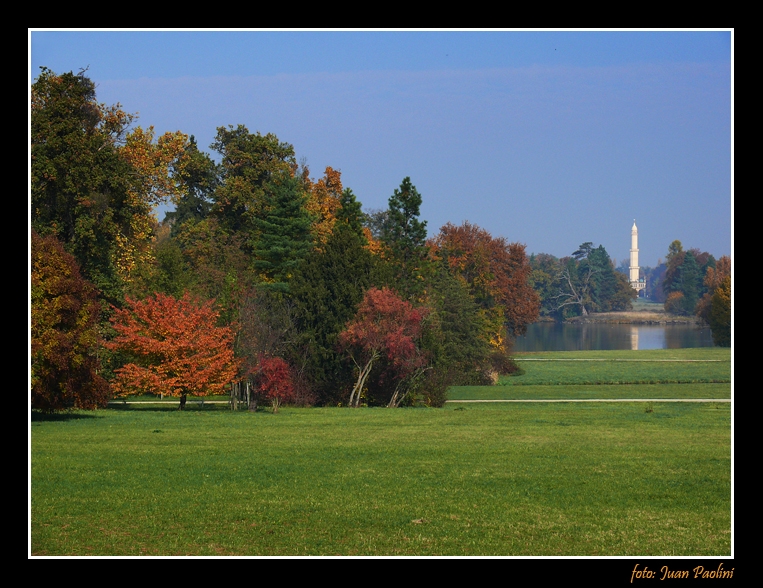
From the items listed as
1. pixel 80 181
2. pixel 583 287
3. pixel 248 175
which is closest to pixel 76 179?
pixel 80 181

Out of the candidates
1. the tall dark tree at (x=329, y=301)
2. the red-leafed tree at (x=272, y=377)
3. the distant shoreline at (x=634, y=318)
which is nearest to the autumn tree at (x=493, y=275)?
the tall dark tree at (x=329, y=301)

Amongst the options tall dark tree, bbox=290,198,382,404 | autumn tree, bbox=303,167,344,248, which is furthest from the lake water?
tall dark tree, bbox=290,198,382,404

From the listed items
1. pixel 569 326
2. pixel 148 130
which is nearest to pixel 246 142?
pixel 148 130

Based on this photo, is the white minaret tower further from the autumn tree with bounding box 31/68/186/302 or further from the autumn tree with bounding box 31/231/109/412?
the autumn tree with bounding box 31/231/109/412

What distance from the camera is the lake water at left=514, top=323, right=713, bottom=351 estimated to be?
9156 centimetres

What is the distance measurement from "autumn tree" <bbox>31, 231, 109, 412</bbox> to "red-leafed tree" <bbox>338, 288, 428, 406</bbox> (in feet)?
47.5

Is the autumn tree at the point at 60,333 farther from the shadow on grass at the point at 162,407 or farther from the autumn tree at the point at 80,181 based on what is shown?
the autumn tree at the point at 80,181

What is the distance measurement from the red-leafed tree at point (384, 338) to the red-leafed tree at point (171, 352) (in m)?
6.88

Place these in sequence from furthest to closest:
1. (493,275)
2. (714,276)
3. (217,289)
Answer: (714,276)
(493,275)
(217,289)

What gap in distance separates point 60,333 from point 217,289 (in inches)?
847

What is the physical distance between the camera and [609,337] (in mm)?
105562

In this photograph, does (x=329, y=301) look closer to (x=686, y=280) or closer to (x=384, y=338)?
(x=384, y=338)
